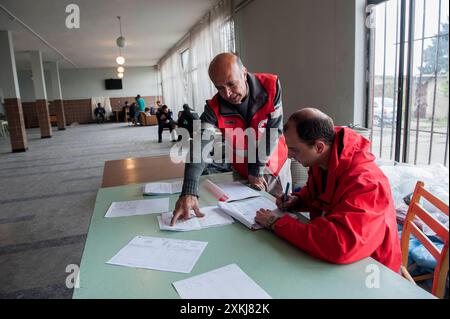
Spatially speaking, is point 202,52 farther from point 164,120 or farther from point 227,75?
point 227,75

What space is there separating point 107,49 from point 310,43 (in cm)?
950

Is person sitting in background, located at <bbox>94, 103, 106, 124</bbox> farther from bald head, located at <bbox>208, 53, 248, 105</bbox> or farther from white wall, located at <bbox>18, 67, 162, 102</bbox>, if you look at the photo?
bald head, located at <bbox>208, 53, 248, 105</bbox>

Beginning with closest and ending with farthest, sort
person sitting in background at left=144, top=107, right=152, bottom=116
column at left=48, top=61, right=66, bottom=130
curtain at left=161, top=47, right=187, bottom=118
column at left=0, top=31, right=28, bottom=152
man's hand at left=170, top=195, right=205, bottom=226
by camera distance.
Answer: man's hand at left=170, top=195, right=205, bottom=226 → column at left=0, top=31, right=28, bottom=152 → curtain at left=161, top=47, right=187, bottom=118 → person sitting in background at left=144, top=107, right=152, bottom=116 → column at left=48, top=61, right=66, bottom=130

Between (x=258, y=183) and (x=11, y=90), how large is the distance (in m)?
8.74

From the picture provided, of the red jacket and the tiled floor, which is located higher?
the red jacket

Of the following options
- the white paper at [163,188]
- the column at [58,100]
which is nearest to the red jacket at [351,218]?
the white paper at [163,188]

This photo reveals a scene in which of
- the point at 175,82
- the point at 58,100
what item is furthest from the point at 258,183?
the point at 58,100

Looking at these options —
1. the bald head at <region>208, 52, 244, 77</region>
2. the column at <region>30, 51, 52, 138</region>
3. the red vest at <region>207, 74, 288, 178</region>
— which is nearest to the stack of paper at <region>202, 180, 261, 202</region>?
the red vest at <region>207, 74, 288, 178</region>

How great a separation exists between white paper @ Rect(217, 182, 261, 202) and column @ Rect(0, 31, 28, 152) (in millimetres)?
8459

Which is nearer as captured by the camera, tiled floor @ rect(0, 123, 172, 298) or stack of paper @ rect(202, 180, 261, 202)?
stack of paper @ rect(202, 180, 261, 202)

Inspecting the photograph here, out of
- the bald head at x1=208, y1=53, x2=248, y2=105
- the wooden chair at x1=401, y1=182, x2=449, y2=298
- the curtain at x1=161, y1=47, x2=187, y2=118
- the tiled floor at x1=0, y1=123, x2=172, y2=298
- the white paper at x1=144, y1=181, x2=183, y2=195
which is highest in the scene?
the curtain at x1=161, y1=47, x2=187, y2=118

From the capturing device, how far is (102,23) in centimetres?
738

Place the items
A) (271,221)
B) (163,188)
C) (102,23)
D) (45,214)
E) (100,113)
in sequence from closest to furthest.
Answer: (271,221) < (163,188) < (45,214) < (102,23) < (100,113)

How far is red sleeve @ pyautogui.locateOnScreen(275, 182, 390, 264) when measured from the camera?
94 centimetres
